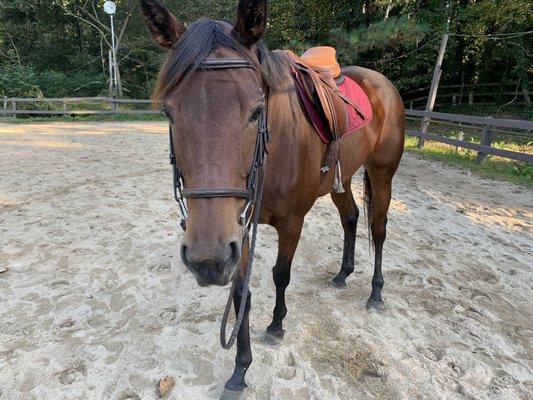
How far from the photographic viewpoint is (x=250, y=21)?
4.70 ft

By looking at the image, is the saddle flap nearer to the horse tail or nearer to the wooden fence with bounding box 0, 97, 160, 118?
the horse tail

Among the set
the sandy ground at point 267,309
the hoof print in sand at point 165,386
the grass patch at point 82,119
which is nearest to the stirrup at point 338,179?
the sandy ground at point 267,309

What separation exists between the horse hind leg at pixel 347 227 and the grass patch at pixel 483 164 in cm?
490

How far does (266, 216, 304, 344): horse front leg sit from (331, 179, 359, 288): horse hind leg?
0.90 meters

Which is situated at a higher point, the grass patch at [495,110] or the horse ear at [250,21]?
the horse ear at [250,21]

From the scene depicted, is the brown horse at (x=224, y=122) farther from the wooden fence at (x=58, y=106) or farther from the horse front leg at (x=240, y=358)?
Answer: the wooden fence at (x=58, y=106)

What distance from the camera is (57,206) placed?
462cm

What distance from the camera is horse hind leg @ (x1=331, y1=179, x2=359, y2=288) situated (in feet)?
10.4

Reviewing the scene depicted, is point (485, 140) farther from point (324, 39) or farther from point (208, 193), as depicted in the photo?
point (324, 39)

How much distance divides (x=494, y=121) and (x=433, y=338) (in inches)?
267

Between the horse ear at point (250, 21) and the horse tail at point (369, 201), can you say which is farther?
the horse tail at point (369, 201)

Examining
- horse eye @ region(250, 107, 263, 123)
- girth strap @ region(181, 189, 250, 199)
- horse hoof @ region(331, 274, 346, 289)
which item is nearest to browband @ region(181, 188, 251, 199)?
girth strap @ region(181, 189, 250, 199)

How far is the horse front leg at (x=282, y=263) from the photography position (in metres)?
2.16

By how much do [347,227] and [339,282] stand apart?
50 centimetres
